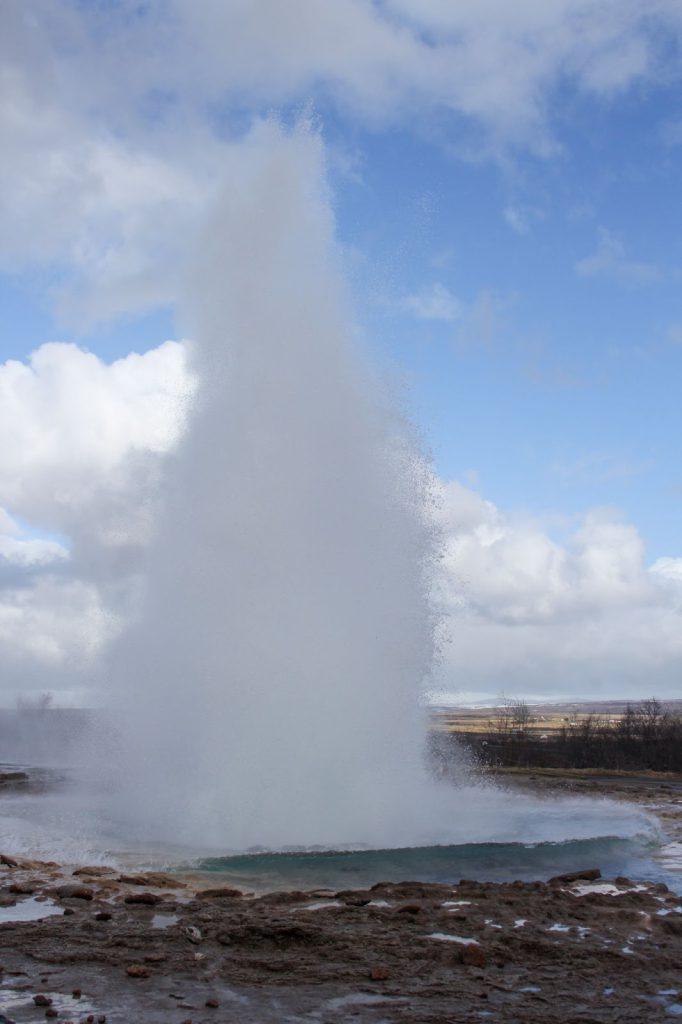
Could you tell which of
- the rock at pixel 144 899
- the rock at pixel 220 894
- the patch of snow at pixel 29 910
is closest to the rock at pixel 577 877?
the rock at pixel 220 894

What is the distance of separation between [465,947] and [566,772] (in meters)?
38.3

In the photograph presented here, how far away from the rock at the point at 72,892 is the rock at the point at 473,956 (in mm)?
4735

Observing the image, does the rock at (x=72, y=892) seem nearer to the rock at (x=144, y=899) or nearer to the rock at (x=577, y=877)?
the rock at (x=144, y=899)

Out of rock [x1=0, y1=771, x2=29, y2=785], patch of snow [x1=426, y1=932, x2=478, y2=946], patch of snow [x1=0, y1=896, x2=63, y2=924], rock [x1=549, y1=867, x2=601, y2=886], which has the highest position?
patch of snow [x1=0, y1=896, x2=63, y2=924]

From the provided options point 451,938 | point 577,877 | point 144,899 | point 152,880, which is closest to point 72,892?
point 144,899

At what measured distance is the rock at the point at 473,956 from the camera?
7867mm

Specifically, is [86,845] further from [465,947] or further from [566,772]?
[566,772]

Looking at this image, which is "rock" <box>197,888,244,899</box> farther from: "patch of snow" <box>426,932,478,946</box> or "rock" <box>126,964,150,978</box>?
"rock" <box>126,964,150,978</box>

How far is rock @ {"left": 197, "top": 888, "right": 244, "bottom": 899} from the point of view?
34.4 ft

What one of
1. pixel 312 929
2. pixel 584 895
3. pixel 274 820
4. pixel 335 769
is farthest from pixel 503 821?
pixel 312 929

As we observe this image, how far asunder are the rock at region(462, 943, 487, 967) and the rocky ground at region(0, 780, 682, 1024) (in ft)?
0.07

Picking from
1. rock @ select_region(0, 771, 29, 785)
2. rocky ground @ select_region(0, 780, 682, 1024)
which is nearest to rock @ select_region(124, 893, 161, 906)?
rocky ground @ select_region(0, 780, 682, 1024)

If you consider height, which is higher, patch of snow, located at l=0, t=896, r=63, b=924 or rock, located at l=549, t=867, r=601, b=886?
patch of snow, located at l=0, t=896, r=63, b=924

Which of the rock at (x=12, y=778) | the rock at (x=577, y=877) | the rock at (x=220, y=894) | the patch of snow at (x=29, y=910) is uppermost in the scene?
the patch of snow at (x=29, y=910)
